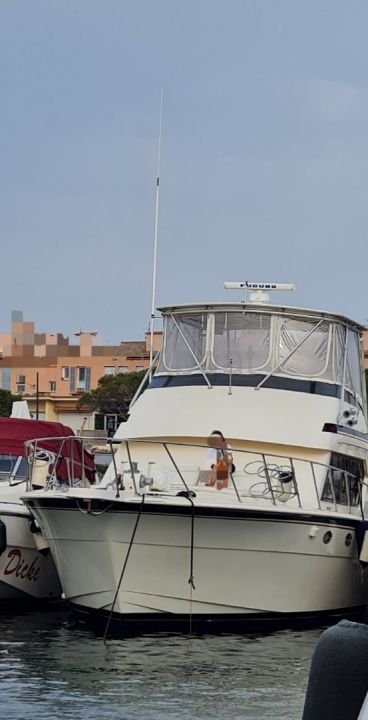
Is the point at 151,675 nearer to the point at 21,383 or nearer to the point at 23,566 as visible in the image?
the point at 23,566

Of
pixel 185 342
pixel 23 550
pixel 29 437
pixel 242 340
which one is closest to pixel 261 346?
pixel 242 340

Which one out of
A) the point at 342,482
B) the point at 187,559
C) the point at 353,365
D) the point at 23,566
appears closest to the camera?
the point at 187,559

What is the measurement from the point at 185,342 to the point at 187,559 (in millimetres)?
5490

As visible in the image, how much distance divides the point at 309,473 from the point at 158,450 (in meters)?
2.36

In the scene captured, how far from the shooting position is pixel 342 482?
1827 cm

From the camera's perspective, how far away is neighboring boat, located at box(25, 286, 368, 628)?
50.2ft

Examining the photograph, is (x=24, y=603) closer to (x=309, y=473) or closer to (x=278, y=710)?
(x=309, y=473)

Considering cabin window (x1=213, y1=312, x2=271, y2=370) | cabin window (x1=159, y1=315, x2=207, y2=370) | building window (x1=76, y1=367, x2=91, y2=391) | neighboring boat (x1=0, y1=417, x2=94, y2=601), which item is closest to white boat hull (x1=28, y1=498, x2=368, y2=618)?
neighboring boat (x1=0, y1=417, x2=94, y2=601)

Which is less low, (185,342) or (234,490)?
(185,342)

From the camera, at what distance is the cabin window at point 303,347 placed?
1955 centimetres

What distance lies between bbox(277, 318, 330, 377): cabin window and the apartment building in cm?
6827

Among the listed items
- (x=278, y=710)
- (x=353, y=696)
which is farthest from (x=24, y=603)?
(x=353, y=696)

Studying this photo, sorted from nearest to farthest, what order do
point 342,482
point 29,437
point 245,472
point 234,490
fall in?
point 234,490 → point 245,472 → point 342,482 → point 29,437

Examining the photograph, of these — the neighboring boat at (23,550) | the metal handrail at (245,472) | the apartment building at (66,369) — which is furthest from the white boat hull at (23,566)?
the apartment building at (66,369)
